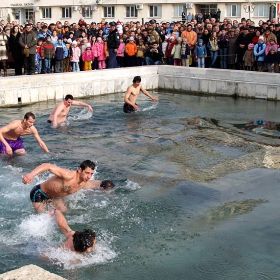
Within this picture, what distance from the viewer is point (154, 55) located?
18.8 meters

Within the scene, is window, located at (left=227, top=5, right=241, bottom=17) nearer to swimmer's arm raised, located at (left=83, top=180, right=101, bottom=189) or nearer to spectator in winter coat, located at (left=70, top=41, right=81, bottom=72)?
spectator in winter coat, located at (left=70, top=41, right=81, bottom=72)

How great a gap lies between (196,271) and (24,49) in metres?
11.4

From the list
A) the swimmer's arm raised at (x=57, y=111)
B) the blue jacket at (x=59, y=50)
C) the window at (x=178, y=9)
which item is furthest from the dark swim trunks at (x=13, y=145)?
the window at (x=178, y=9)

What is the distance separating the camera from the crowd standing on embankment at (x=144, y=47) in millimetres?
16406

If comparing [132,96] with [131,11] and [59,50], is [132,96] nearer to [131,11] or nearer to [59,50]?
[59,50]

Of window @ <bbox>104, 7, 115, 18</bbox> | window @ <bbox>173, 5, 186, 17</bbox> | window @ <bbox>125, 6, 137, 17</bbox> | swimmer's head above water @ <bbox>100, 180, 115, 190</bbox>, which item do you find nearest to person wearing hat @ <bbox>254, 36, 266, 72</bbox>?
swimmer's head above water @ <bbox>100, 180, 115, 190</bbox>

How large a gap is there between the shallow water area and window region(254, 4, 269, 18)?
17188 millimetres

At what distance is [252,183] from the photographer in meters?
8.95

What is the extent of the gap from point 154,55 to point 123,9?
16.8m

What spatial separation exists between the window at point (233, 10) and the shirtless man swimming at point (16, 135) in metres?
22.5

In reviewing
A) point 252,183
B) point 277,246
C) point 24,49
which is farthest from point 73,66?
point 277,246

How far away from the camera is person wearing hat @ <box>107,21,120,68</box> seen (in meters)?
17.5

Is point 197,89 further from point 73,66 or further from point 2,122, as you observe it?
point 2,122

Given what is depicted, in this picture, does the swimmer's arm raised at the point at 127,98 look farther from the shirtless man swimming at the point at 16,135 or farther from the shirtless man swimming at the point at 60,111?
the shirtless man swimming at the point at 16,135
